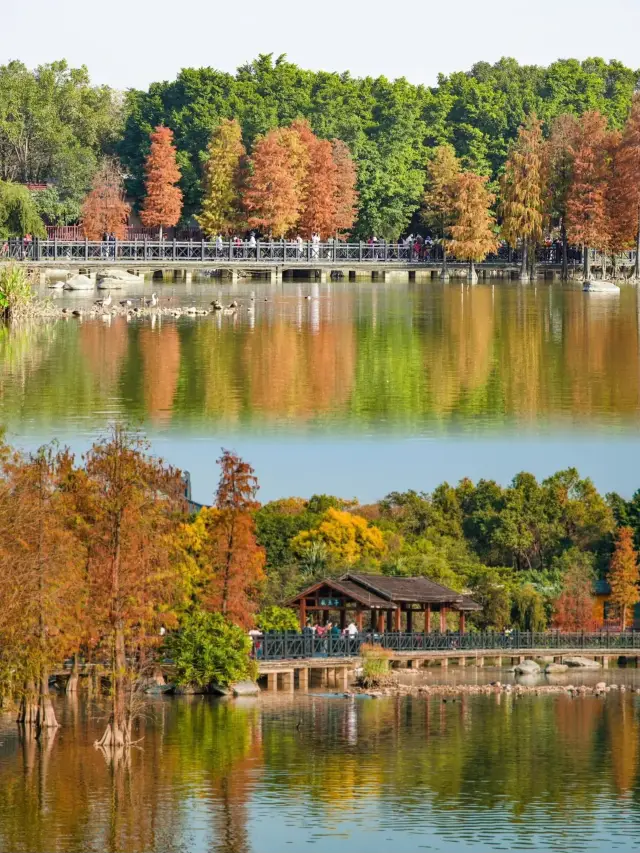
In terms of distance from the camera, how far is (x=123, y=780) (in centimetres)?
2461

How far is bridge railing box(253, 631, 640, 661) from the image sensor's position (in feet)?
137

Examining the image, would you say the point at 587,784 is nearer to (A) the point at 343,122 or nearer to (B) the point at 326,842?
(B) the point at 326,842

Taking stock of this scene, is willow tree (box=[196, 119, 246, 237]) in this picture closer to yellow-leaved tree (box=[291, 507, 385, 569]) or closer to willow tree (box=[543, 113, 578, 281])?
willow tree (box=[543, 113, 578, 281])

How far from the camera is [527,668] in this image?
5100 centimetres

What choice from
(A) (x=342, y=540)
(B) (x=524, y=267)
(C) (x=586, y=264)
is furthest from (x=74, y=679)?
(B) (x=524, y=267)

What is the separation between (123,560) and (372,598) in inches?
888

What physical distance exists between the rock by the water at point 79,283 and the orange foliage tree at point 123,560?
1980 inches

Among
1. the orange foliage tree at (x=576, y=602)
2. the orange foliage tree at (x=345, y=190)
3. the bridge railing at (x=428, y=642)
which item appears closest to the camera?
the bridge railing at (x=428, y=642)

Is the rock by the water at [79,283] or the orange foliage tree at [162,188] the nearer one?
the rock by the water at [79,283]

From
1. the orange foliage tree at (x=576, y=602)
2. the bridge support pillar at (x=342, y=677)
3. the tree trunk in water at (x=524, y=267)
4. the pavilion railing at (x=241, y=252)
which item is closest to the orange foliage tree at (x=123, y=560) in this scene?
the bridge support pillar at (x=342, y=677)

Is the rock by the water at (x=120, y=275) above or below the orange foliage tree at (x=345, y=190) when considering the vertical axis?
below

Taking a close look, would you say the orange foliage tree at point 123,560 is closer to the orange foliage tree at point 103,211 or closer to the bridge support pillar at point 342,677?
the bridge support pillar at point 342,677

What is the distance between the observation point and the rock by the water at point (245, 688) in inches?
1483

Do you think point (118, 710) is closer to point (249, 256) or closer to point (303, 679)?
point (303, 679)
